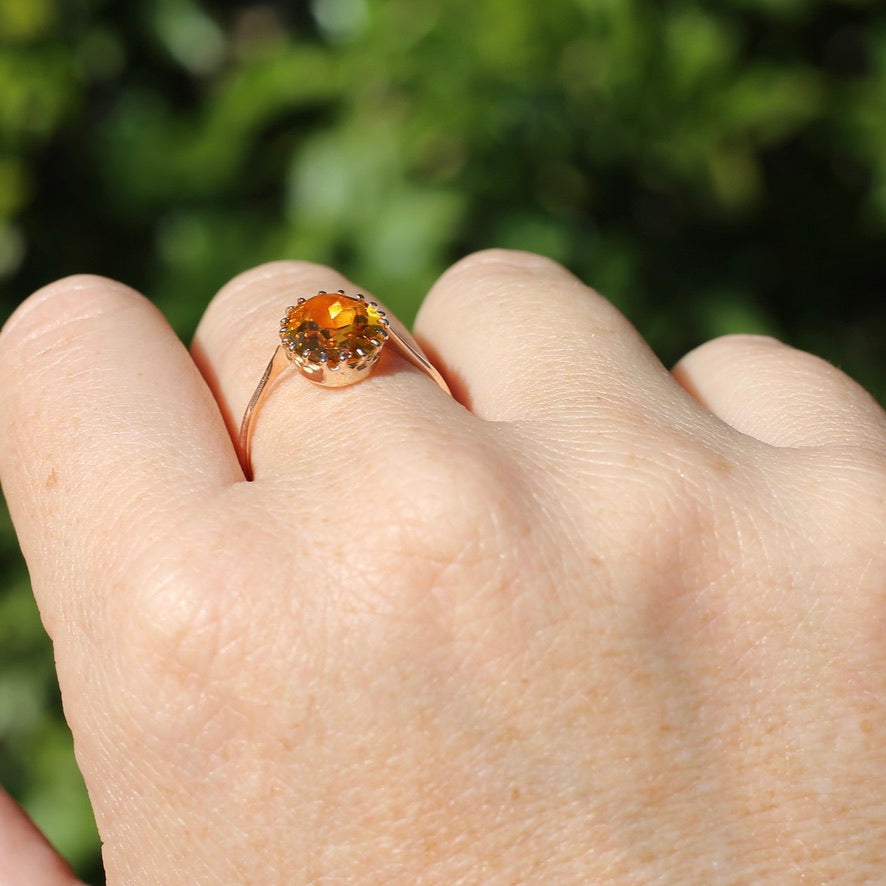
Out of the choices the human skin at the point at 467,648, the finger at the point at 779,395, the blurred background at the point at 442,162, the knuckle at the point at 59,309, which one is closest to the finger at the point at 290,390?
the human skin at the point at 467,648

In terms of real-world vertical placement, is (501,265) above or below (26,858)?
above

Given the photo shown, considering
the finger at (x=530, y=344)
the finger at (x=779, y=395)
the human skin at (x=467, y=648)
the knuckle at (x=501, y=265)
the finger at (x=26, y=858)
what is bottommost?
the finger at (x=26, y=858)

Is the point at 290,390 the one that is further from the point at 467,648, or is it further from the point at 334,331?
the point at 467,648

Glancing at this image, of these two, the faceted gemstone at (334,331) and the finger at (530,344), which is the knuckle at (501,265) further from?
the faceted gemstone at (334,331)

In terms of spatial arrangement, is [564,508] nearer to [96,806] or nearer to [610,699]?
[610,699]

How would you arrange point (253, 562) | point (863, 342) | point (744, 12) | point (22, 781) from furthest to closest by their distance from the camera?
point (863, 342)
point (744, 12)
point (22, 781)
point (253, 562)

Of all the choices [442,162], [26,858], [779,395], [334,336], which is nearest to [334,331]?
[334,336]

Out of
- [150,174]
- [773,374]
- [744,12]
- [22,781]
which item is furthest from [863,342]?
[22,781]
